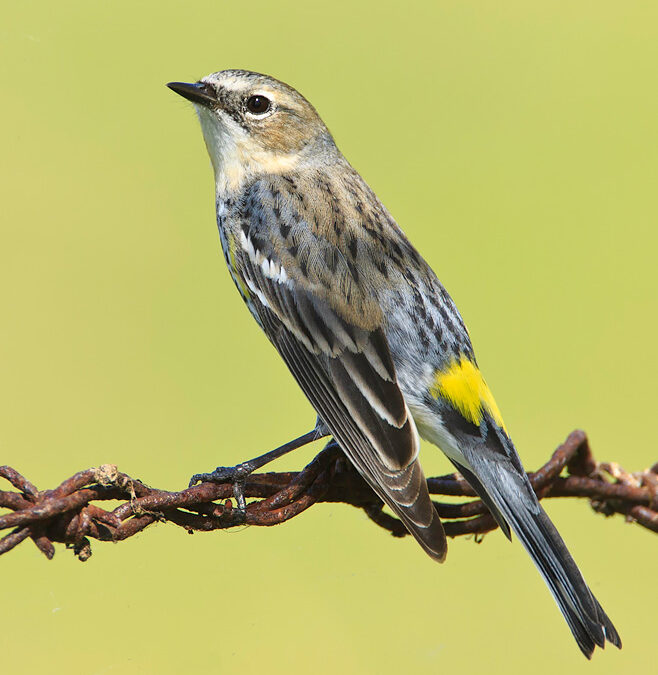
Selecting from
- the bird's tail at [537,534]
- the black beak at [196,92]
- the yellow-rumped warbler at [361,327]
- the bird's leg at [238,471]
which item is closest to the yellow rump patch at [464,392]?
the yellow-rumped warbler at [361,327]

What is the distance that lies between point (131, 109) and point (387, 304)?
439 centimetres

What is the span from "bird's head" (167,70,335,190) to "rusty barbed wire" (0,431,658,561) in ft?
6.61

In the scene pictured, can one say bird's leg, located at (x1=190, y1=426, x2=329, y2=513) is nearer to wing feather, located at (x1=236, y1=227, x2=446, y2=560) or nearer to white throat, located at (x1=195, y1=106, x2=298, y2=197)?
wing feather, located at (x1=236, y1=227, x2=446, y2=560)

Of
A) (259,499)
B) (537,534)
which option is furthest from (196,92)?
(537,534)

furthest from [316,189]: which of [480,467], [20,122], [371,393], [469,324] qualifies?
[20,122]

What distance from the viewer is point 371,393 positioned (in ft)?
13.2

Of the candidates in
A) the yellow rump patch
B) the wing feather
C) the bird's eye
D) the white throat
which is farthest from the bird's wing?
the bird's eye

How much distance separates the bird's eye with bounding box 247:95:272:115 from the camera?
5133mm

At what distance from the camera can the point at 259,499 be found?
338cm

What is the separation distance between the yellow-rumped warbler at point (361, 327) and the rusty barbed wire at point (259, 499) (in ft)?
0.48

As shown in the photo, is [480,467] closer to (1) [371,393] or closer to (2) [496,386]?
(1) [371,393]

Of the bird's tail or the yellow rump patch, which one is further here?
the yellow rump patch

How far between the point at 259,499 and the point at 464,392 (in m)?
1.31

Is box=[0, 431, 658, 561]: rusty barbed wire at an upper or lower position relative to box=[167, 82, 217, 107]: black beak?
lower
